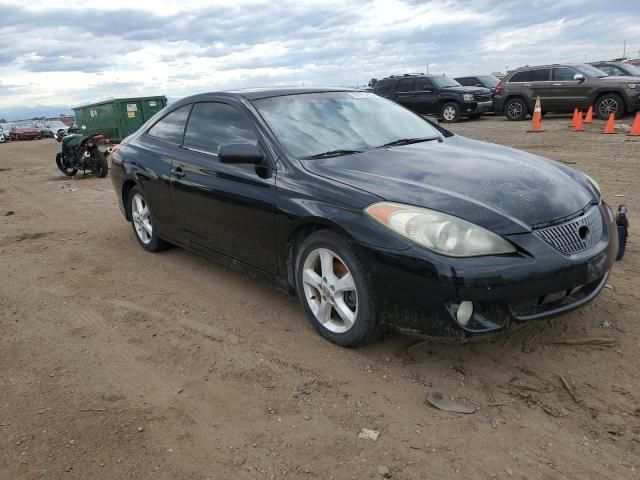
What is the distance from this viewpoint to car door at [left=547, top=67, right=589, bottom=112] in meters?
15.8

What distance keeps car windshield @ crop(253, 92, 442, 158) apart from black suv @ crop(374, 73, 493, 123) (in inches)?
567

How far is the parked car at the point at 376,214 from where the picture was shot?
A: 274 cm

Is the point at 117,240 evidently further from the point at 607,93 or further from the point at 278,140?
the point at 607,93

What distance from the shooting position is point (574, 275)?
110 inches

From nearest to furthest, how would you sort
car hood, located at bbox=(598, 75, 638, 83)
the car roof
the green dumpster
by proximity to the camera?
the car roof < car hood, located at bbox=(598, 75, 638, 83) < the green dumpster

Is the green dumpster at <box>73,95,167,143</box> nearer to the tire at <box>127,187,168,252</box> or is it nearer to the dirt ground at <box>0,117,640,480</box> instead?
the tire at <box>127,187,168,252</box>

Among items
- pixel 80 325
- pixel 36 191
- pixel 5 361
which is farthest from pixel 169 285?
pixel 36 191

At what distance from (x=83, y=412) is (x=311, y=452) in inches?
49.9

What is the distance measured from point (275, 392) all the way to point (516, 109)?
1655 cm

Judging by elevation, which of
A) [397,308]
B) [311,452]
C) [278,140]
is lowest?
[311,452]

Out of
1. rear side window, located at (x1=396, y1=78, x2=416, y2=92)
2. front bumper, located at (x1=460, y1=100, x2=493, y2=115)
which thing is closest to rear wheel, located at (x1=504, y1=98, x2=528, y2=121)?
front bumper, located at (x1=460, y1=100, x2=493, y2=115)

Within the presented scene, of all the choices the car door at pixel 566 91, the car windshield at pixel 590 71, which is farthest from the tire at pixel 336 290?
the car windshield at pixel 590 71

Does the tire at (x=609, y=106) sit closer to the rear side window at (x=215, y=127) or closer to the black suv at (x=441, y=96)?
the black suv at (x=441, y=96)

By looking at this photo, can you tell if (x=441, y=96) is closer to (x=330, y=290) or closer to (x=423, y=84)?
(x=423, y=84)
